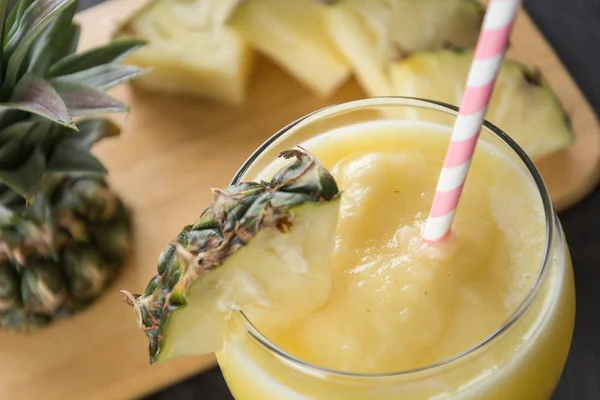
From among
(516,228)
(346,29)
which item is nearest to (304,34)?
(346,29)

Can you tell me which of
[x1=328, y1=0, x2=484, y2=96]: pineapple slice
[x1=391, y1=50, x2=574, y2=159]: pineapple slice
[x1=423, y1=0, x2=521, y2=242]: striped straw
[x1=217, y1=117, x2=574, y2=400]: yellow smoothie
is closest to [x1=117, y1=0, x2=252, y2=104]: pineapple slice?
[x1=328, y1=0, x2=484, y2=96]: pineapple slice

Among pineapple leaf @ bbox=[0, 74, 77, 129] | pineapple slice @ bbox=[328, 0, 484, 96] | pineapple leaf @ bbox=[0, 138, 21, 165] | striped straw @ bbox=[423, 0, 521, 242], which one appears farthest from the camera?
pineapple slice @ bbox=[328, 0, 484, 96]

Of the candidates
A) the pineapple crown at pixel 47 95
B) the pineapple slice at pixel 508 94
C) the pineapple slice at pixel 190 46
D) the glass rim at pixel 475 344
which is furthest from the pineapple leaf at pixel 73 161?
the pineapple slice at pixel 508 94

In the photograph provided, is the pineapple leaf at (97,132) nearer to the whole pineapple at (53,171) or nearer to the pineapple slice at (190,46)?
the whole pineapple at (53,171)

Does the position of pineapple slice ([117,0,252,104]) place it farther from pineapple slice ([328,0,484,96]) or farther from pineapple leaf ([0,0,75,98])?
pineapple leaf ([0,0,75,98])

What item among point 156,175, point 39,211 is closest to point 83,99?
point 39,211

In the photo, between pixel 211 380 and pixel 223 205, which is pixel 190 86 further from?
pixel 223 205
